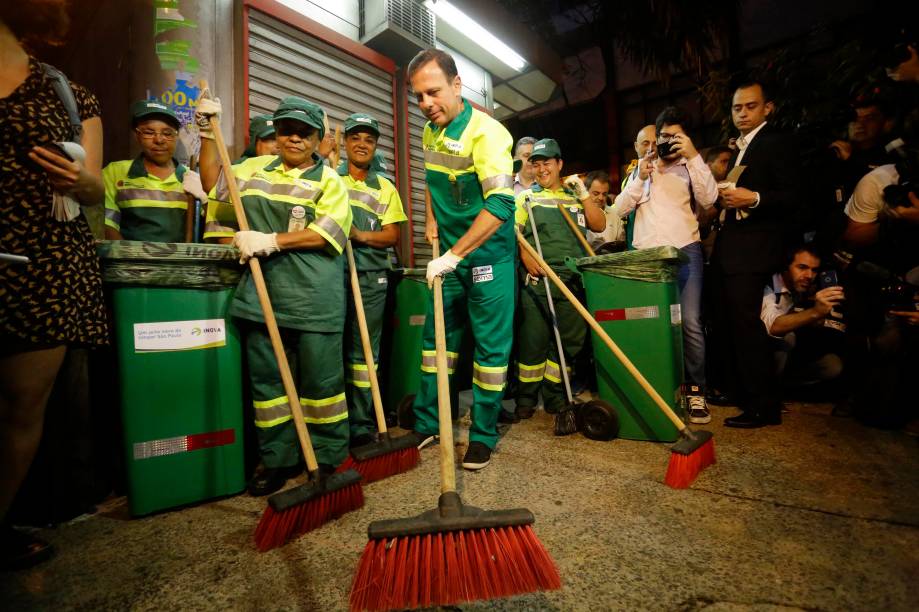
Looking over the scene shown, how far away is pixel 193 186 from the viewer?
2.71 meters

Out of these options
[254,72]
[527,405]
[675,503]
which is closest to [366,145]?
[254,72]

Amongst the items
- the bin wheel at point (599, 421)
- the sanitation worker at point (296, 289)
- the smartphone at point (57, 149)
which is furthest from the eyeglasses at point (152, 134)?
the bin wheel at point (599, 421)

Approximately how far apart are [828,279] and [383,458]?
10.7ft

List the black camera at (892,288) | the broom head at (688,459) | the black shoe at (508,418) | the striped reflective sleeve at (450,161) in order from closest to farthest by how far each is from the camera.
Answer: the broom head at (688,459) < the striped reflective sleeve at (450,161) < the black camera at (892,288) < the black shoe at (508,418)

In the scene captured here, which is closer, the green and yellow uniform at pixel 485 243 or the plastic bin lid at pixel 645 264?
the green and yellow uniform at pixel 485 243

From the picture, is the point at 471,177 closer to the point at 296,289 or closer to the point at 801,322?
the point at 296,289

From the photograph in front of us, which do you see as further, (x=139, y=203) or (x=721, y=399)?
(x=721, y=399)

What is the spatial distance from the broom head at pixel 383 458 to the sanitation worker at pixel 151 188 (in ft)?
5.81

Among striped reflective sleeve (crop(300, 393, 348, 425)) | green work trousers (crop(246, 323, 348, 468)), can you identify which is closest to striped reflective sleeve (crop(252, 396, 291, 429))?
green work trousers (crop(246, 323, 348, 468))

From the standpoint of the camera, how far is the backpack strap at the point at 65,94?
58.1 inches

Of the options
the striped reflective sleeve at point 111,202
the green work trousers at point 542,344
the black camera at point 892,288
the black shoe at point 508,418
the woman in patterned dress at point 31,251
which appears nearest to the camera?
the woman in patterned dress at point 31,251

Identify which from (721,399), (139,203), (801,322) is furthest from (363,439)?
(801,322)

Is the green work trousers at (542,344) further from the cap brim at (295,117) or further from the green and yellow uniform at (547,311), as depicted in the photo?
the cap brim at (295,117)

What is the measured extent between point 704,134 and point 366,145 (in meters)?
9.63
